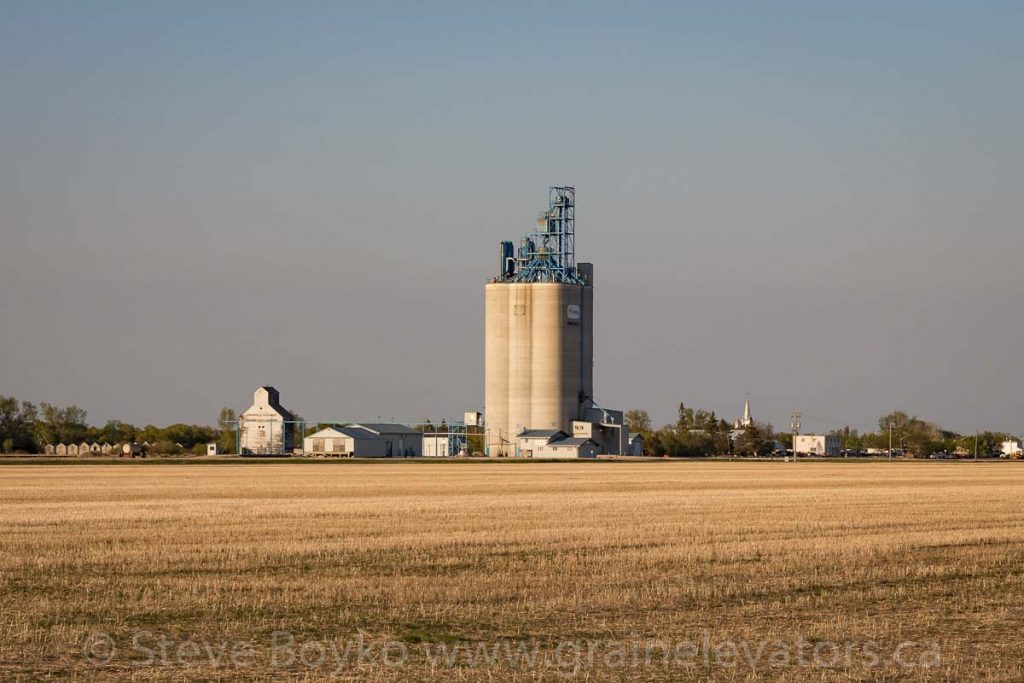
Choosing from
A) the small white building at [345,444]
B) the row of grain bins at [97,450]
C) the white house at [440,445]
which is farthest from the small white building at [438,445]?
the row of grain bins at [97,450]

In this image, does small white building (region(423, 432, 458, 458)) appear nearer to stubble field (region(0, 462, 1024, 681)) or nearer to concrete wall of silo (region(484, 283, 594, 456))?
concrete wall of silo (region(484, 283, 594, 456))

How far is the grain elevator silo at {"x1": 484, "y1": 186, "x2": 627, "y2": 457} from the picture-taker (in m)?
158

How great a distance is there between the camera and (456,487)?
6906 centimetres

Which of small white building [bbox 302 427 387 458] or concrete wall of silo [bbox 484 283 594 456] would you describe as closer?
concrete wall of silo [bbox 484 283 594 456]

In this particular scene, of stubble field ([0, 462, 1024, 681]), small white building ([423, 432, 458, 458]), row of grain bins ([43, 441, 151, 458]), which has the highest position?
small white building ([423, 432, 458, 458])

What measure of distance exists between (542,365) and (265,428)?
51.5 meters

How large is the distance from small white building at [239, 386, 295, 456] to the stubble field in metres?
146

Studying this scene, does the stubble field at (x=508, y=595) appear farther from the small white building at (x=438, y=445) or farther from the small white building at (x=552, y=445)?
the small white building at (x=438, y=445)

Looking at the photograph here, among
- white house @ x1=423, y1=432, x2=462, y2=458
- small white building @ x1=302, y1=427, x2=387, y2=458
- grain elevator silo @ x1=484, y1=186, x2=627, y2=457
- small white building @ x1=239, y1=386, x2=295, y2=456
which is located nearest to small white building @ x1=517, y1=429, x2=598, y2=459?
grain elevator silo @ x1=484, y1=186, x2=627, y2=457

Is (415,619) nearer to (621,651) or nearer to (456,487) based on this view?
(621,651)

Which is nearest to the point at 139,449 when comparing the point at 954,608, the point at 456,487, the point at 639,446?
the point at 639,446

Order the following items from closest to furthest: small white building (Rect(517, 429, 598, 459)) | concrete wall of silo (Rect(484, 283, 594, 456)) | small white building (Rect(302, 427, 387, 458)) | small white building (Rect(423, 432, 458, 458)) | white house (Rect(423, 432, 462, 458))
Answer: small white building (Rect(517, 429, 598, 459)), concrete wall of silo (Rect(484, 283, 594, 456)), small white building (Rect(302, 427, 387, 458)), white house (Rect(423, 432, 462, 458)), small white building (Rect(423, 432, 458, 458))

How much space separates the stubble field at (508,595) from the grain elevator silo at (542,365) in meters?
112

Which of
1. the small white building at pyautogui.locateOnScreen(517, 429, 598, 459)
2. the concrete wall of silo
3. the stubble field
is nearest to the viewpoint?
the stubble field
